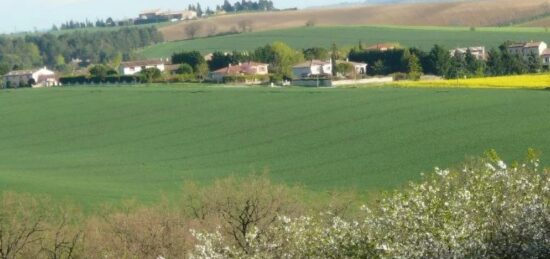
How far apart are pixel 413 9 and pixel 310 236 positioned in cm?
13435

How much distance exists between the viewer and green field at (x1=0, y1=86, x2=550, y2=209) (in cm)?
3703

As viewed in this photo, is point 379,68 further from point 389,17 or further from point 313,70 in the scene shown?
point 389,17

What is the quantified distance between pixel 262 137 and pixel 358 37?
7955 centimetres

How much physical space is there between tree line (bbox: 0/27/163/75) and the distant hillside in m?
11.2

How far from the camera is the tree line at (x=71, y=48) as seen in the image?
13900cm

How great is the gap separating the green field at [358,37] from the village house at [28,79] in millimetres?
21454

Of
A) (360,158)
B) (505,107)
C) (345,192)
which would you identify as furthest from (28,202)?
(505,107)

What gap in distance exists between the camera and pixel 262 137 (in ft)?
154

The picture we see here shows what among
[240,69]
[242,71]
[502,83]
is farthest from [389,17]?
[502,83]

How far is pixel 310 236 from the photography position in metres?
14.4

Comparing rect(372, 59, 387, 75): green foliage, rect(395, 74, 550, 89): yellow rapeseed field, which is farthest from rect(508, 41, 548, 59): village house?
rect(395, 74, 550, 89): yellow rapeseed field

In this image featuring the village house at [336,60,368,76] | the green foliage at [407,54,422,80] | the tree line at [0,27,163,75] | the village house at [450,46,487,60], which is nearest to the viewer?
the green foliage at [407,54,422,80]

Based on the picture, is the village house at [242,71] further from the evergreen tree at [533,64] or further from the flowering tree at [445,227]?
the flowering tree at [445,227]

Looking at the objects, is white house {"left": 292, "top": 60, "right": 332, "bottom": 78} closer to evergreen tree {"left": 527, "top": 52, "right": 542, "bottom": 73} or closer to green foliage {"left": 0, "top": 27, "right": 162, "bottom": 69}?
evergreen tree {"left": 527, "top": 52, "right": 542, "bottom": 73}
